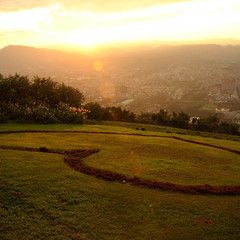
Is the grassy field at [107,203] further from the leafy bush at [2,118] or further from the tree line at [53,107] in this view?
the tree line at [53,107]

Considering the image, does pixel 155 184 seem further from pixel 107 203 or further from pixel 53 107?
pixel 53 107

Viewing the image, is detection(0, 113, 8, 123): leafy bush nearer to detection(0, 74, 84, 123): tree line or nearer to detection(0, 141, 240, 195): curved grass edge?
detection(0, 74, 84, 123): tree line

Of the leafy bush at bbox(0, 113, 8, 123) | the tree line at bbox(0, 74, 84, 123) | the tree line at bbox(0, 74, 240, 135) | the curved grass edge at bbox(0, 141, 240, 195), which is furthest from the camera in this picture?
the tree line at bbox(0, 74, 240, 135)

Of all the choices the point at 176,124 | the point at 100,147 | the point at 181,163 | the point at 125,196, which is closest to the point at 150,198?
the point at 125,196

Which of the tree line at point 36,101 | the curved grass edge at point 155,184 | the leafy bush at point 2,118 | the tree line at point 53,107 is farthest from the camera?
the tree line at point 53,107

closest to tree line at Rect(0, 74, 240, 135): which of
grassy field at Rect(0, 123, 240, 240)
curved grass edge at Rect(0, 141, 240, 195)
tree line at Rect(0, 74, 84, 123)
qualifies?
tree line at Rect(0, 74, 84, 123)

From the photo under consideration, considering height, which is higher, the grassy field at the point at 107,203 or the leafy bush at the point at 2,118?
the leafy bush at the point at 2,118

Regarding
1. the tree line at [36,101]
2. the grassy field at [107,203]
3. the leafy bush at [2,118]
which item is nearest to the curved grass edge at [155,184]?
the grassy field at [107,203]

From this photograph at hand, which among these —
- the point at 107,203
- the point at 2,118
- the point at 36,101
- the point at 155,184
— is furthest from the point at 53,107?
the point at 107,203

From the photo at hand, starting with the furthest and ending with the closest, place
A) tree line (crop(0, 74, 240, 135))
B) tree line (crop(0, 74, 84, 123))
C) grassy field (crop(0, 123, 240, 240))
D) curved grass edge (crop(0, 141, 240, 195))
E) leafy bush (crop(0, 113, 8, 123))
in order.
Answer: tree line (crop(0, 74, 240, 135)), tree line (crop(0, 74, 84, 123)), leafy bush (crop(0, 113, 8, 123)), curved grass edge (crop(0, 141, 240, 195)), grassy field (crop(0, 123, 240, 240))

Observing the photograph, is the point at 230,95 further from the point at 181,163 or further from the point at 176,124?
the point at 181,163

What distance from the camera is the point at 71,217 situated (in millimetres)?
8477

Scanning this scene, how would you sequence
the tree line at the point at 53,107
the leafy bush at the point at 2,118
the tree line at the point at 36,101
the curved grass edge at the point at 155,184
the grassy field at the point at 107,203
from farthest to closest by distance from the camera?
the tree line at the point at 53,107
the tree line at the point at 36,101
the leafy bush at the point at 2,118
the curved grass edge at the point at 155,184
the grassy field at the point at 107,203

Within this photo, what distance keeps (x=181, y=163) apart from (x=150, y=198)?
629 centimetres
